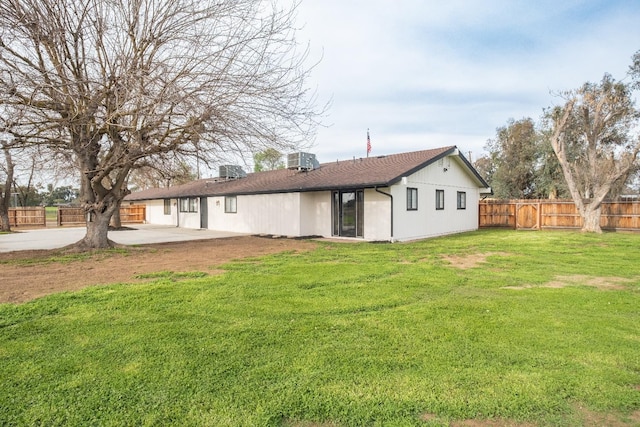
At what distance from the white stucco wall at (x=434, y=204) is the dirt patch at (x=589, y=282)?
23.8 ft

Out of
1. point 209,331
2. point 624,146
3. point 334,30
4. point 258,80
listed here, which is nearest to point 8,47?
point 258,80

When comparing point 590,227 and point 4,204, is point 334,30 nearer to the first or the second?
point 590,227

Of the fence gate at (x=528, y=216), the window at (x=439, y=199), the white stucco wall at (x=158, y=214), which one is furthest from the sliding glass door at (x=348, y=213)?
the white stucco wall at (x=158, y=214)

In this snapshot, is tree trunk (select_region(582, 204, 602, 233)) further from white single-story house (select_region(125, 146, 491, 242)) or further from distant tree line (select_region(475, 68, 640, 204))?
white single-story house (select_region(125, 146, 491, 242))

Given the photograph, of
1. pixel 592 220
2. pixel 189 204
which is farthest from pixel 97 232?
pixel 592 220

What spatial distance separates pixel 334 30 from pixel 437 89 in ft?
31.3

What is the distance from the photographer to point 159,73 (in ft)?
27.8

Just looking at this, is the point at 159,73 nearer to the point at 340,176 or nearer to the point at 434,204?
the point at 340,176

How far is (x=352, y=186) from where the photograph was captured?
14.0 m

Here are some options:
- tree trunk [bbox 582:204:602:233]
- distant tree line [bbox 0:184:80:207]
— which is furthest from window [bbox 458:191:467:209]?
distant tree line [bbox 0:184:80:207]

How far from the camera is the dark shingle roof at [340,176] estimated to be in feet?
46.5

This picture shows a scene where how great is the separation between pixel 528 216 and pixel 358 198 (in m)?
11.2

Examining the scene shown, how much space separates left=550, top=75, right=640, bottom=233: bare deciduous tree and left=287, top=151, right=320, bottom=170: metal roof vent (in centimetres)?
1148

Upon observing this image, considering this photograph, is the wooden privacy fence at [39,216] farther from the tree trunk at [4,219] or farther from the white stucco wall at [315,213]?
the white stucco wall at [315,213]
